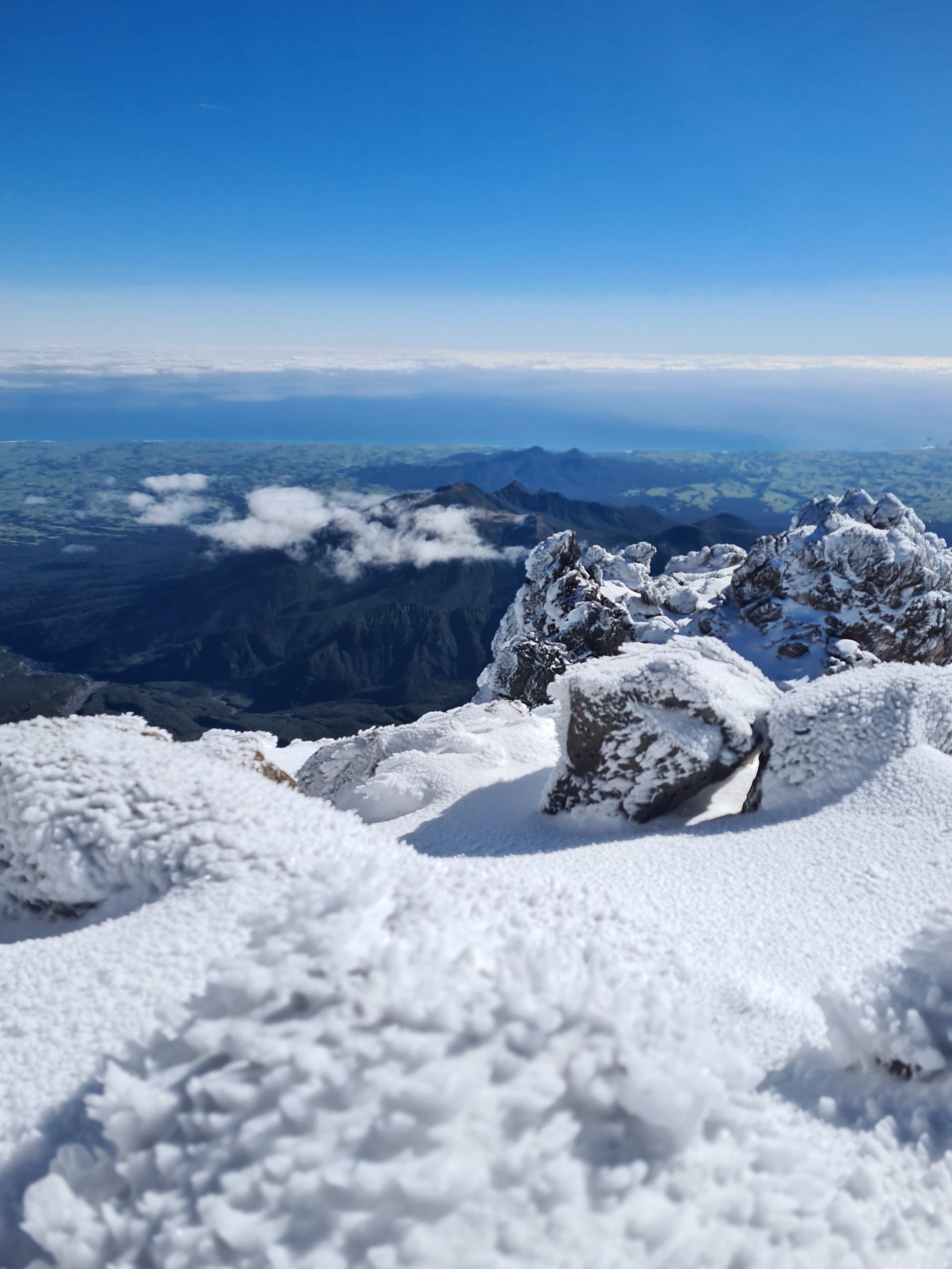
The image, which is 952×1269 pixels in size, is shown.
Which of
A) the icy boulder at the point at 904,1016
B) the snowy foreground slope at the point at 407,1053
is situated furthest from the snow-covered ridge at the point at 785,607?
the icy boulder at the point at 904,1016

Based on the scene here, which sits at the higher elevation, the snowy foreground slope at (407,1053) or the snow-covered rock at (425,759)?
the snowy foreground slope at (407,1053)

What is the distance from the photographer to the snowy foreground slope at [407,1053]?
218 cm

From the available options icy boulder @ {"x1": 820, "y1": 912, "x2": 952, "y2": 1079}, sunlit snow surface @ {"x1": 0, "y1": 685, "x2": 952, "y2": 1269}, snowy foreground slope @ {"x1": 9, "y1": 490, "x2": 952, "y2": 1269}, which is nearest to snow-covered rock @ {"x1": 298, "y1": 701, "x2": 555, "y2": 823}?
snowy foreground slope @ {"x1": 9, "y1": 490, "x2": 952, "y2": 1269}

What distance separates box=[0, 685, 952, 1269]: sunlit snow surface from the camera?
217 centimetres

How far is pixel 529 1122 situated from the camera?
236 cm

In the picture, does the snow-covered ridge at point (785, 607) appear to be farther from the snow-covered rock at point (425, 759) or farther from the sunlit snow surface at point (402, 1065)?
the sunlit snow surface at point (402, 1065)

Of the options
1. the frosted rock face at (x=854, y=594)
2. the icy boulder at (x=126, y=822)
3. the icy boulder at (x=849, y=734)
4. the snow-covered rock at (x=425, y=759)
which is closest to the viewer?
the icy boulder at (x=126, y=822)

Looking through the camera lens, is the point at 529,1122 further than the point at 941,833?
No

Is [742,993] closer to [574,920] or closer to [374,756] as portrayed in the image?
[574,920]

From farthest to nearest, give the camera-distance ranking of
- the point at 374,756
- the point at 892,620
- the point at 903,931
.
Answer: the point at 892,620, the point at 374,756, the point at 903,931

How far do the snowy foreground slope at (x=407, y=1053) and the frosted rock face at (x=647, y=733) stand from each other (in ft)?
11.7

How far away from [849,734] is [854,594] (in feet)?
86.7

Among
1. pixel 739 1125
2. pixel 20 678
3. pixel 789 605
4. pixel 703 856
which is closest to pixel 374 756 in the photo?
pixel 703 856

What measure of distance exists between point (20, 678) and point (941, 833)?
232 metres
